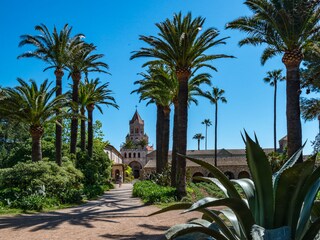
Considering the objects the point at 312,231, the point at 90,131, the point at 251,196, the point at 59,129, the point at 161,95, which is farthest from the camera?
the point at 90,131

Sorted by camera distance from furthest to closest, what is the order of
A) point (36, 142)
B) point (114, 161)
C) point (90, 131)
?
1. point (114, 161)
2. point (90, 131)
3. point (36, 142)

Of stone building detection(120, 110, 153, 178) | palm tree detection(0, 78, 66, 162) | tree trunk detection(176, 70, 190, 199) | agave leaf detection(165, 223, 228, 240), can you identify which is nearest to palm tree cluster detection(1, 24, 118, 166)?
palm tree detection(0, 78, 66, 162)

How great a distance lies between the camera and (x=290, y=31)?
1592 cm

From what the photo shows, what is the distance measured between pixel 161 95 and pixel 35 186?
483 inches

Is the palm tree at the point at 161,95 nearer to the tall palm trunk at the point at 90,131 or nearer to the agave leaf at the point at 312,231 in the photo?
the tall palm trunk at the point at 90,131

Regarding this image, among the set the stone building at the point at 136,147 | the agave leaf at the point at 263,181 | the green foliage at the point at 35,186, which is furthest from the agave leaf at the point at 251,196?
the stone building at the point at 136,147

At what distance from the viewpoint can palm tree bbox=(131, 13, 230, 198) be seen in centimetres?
1889

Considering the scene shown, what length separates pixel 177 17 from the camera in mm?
20031

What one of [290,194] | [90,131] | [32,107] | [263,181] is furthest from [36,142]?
[290,194]

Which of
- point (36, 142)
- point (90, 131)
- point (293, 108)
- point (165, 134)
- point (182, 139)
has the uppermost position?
point (90, 131)

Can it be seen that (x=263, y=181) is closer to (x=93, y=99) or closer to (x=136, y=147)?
(x=93, y=99)

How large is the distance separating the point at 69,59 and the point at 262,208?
24.1 meters

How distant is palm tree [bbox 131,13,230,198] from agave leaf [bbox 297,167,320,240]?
15.5 m

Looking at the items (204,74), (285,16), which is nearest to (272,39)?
(285,16)
